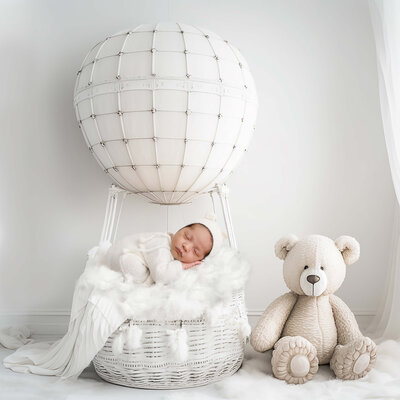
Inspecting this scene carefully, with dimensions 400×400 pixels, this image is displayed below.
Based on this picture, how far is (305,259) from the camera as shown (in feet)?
5.56

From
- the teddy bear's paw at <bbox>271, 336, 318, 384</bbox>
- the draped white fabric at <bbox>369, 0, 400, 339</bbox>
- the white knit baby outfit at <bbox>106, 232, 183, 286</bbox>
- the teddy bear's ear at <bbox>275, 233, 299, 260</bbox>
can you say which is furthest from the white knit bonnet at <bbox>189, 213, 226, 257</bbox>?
the draped white fabric at <bbox>369, 0, 400, 339</bbox>

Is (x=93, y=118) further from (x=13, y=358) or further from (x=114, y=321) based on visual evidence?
(x=13, y=358)

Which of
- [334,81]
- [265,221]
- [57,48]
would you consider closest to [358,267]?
[265,221]

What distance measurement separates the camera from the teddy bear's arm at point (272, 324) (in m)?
1.68

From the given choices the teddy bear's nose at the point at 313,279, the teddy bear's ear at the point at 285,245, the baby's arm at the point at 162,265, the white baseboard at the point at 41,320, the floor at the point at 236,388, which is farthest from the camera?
the white baseboard at the point at 41,320

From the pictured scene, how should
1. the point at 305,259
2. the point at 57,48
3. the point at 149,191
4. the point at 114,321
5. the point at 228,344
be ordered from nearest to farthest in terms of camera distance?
the point at 114,321
the point at 228,344
the point at 305,259
the point at 149,191
the point at 57,48

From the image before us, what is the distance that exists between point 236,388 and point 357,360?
1.21 feet

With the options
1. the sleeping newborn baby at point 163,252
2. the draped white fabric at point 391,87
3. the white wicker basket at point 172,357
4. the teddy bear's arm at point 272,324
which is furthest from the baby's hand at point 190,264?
the draped white fabric at point 391,87

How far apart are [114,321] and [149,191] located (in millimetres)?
532

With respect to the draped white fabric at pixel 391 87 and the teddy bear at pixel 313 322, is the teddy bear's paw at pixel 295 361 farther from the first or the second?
the draped white fabric at pixel 391 87

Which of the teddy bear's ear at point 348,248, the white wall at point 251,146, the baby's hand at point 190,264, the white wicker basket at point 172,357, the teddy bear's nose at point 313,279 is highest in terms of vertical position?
the white wall at point 251,146

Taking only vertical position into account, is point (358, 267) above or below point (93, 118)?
below

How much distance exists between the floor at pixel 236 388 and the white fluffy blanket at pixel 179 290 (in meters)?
0.21

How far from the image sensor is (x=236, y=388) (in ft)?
4.85
